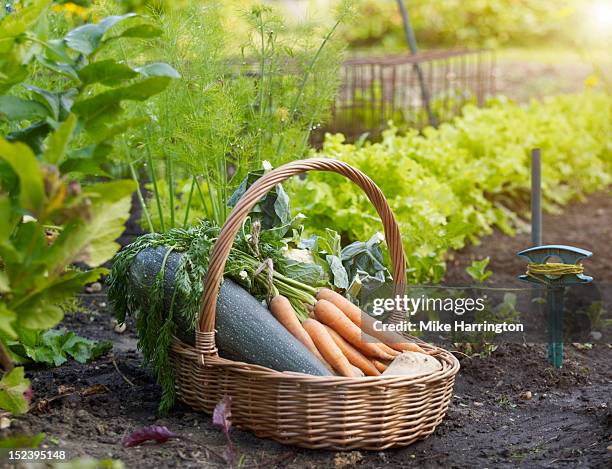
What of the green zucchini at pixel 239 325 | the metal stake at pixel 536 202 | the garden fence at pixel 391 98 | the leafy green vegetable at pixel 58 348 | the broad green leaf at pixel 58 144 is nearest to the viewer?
the broad green leaf at pixel 58 144

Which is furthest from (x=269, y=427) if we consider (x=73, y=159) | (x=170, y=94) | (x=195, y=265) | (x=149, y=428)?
(x=170, y=94)

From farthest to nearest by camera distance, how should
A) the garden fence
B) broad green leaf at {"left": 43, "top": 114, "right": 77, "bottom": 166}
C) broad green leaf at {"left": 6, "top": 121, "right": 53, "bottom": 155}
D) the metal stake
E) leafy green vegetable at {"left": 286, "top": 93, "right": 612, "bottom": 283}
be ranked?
the garden fence, leafy green vegetable at {"left": 286, "top": 93, "right": 612, "bottom": 283}, the metal stake, broad green leaf at {"left": 6, "top": 121, "right": 53, "bottom": 155}, broad green leaf at {"left": 43, "top": 114, "right": 77, "bottom": 166}

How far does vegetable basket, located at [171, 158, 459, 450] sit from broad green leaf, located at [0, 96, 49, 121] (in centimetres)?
59

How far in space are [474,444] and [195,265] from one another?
1042 millimetres

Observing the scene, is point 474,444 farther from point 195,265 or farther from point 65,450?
point 65,450

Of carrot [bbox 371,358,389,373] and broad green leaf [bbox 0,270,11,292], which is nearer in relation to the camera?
broad green leaf [bbox 0,270,11,292]

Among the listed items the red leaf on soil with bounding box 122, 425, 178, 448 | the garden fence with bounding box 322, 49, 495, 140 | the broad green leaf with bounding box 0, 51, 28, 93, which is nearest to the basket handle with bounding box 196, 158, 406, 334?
the red leaf on soil with bounding box 122, 425, 178, 448

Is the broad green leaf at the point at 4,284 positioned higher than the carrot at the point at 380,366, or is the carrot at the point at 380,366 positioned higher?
the broad green leaf at the point at 4,284

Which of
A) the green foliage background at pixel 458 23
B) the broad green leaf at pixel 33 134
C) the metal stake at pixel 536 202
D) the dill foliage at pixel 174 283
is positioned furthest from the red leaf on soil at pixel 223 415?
the green foliage background at pixel 458 23

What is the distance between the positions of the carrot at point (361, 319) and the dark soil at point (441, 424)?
0.31 meters

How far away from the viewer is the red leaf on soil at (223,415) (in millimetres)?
2326

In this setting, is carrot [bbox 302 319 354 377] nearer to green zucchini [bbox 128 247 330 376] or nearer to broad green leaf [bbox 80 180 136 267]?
green zucchini [bbox 128 247 330 376]

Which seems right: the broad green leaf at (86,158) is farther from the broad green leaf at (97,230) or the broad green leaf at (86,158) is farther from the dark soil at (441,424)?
the dark soil at (441,424)

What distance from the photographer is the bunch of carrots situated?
8.83ft
